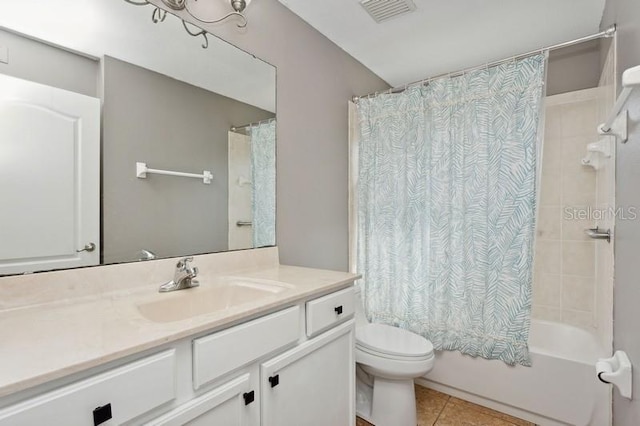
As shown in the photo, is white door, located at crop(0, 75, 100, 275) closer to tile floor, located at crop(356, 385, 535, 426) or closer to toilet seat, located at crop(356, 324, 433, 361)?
toilet seat, located at crop(356, 324, 433, 361)

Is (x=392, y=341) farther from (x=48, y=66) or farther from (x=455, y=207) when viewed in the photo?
(x=48, y=66)

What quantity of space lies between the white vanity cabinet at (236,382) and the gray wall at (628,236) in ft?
3.17

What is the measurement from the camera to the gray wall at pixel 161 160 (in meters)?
1.18

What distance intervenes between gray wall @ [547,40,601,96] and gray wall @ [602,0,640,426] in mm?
839

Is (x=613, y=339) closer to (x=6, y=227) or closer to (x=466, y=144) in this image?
(x=466, y=144)

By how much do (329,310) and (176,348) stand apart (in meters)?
0.65

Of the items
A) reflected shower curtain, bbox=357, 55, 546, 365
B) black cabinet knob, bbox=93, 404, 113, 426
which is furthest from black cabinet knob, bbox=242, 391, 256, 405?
reflected shower curtain, bbox=357, 55, 546, 365

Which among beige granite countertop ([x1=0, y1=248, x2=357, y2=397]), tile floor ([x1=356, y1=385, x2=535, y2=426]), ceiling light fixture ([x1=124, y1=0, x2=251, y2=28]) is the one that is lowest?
tile floor ([x1=356, y1=385, x2=535, y2=426])

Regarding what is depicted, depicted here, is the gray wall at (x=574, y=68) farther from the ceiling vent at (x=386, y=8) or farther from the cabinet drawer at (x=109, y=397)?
the cabinet drawer at (x=109, y=397)

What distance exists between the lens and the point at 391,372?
1.67 meters

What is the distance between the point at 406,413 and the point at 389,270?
835 mm

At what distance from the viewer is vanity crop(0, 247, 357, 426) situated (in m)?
0.61

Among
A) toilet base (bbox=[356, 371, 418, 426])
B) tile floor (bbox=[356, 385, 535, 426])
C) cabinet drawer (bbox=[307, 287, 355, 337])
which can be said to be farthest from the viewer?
tile floor (bbox=[356, 385, 535, 426])

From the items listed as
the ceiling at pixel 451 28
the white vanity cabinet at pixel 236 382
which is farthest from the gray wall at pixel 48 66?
the ceiling at pixel 451 28
